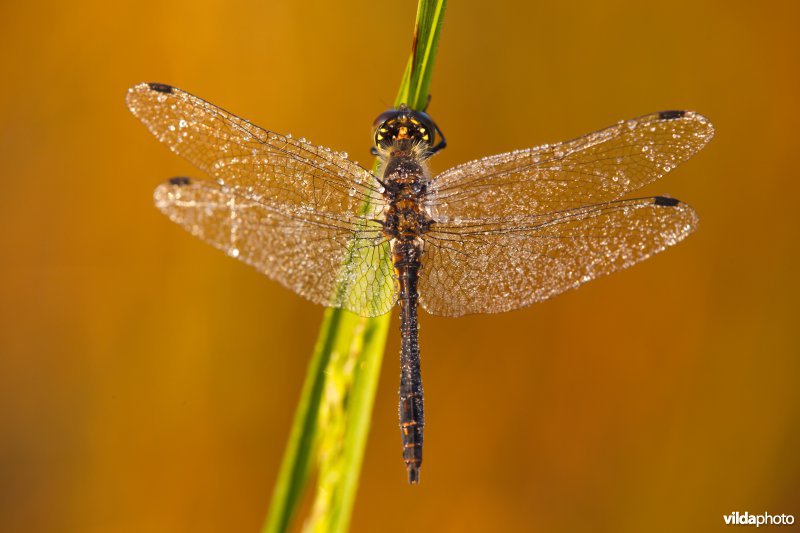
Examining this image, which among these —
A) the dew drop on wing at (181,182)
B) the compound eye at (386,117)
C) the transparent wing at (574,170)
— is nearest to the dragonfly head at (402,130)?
the compound eye at (386,117)

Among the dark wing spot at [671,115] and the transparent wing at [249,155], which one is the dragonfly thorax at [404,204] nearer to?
the transparent wing at [249,155]

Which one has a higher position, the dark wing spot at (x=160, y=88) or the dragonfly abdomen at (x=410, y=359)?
the dark wing spot at (x=160, y=88)

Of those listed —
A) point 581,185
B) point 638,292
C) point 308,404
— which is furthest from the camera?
point 638,292

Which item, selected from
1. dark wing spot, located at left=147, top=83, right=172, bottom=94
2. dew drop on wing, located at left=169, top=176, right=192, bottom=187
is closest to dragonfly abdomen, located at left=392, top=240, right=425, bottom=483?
dew drop on wing, located at left=169, top=176, right=192, bottom=187

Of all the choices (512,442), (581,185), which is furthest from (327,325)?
(512,442)

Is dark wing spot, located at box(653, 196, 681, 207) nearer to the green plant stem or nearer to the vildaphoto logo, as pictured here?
the green plant stem

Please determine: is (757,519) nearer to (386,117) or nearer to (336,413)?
(336,413)

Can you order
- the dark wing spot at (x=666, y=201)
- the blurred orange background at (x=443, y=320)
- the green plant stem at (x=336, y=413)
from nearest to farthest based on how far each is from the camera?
the green plant stem at (x=336, y=413), the dark wing spot at (x=666, y=201), the blurred orange background at (x=443, y=320)

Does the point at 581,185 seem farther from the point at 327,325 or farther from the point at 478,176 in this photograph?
the point at 327,325
